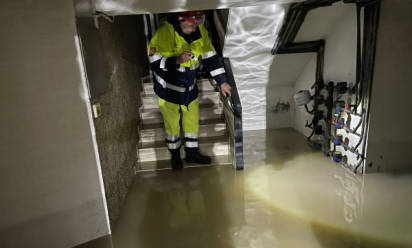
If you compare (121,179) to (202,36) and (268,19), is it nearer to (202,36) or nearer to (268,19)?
(202,36)

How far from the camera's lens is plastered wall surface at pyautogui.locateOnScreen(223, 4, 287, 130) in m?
2.45

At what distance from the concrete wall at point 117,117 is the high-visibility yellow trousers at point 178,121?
0.38 metres

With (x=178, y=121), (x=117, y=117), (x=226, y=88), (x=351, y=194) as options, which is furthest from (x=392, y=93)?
(x=117, y=117)

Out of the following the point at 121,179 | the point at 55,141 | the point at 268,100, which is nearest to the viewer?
the point at 55,141

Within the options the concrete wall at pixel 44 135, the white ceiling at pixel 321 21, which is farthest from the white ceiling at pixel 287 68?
the concrete wall at pixel 44 135

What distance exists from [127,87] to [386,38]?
7.76ft

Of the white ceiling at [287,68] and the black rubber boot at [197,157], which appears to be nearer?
the black rubber boot at [197,157]

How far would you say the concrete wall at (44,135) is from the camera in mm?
1429

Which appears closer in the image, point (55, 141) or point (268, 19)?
point (55, 141)

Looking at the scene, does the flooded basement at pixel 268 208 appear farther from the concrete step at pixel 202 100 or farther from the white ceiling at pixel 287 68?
the white ceiling at pixel 287 68

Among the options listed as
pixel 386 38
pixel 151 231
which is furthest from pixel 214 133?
pixel 386 38

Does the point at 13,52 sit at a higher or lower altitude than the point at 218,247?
higher

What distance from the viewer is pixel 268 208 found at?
2031 mm

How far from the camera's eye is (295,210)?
1974mm
